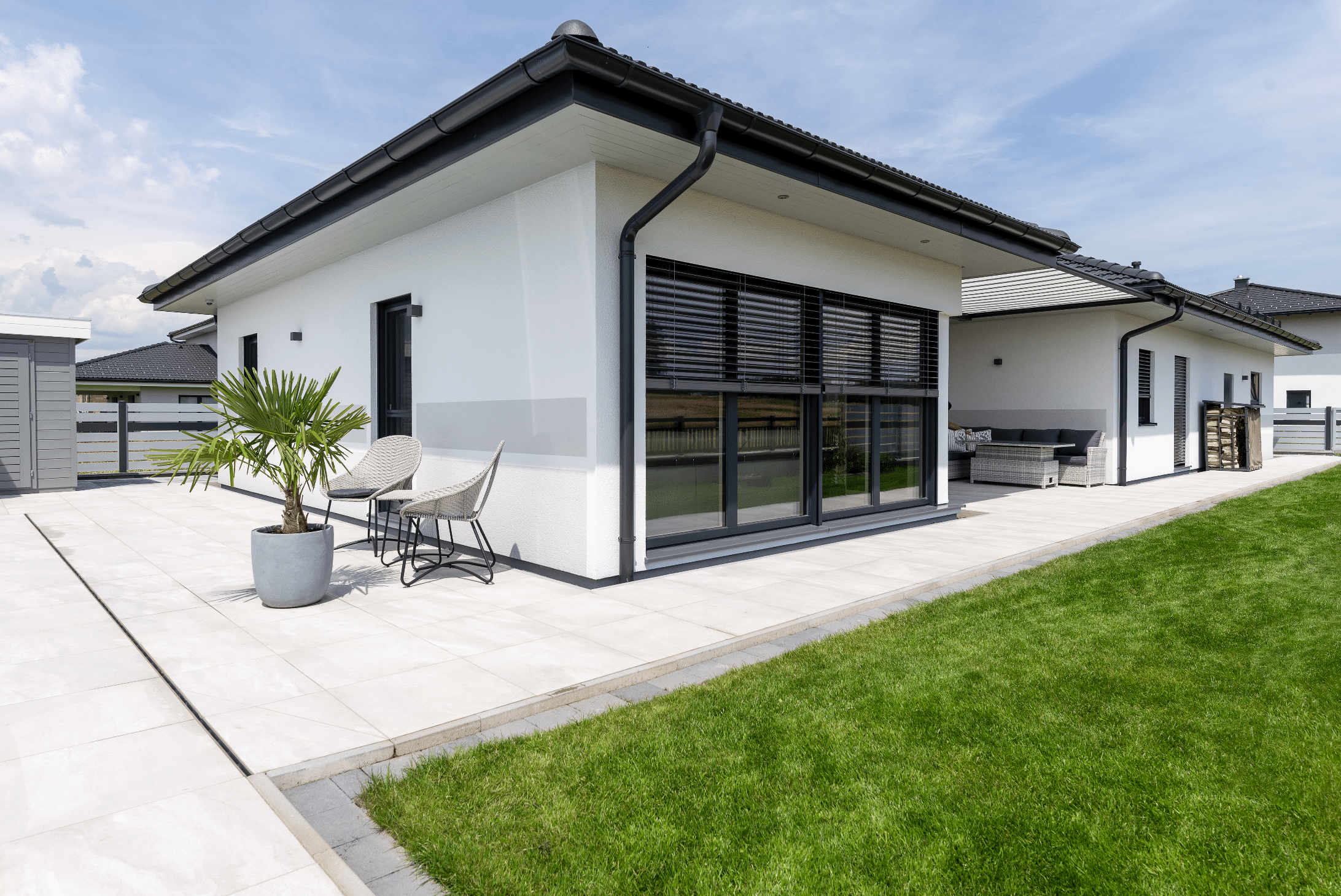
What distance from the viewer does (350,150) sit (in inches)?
437

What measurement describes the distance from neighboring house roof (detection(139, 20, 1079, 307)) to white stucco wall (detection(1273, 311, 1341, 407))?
23.3m

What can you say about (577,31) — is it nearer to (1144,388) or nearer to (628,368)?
(628,368)

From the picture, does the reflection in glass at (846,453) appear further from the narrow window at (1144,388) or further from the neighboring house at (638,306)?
the narrow window at (1144,388)

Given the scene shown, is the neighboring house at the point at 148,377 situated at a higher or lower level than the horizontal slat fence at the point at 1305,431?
higher

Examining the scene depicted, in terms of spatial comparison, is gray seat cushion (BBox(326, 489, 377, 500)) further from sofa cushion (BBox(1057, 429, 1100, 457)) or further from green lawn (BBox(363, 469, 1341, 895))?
sofa cushion (BBox(1057, 429, 1100, 457))

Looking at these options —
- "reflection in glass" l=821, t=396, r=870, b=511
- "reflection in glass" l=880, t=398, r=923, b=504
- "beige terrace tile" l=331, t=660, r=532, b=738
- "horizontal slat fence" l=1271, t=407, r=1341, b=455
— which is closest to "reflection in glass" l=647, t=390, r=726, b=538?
"reflection in glass" l=821, t=396, r=870, b=511

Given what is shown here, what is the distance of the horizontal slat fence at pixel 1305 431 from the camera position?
67.3 ft

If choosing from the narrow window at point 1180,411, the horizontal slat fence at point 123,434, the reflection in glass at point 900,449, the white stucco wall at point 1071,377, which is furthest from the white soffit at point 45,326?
the narrow window at point 1180,411

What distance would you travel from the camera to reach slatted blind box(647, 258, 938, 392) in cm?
561

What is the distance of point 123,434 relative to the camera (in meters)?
13.3

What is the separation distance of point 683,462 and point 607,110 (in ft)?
9.13

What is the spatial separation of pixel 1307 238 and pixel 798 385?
2331 centimetres

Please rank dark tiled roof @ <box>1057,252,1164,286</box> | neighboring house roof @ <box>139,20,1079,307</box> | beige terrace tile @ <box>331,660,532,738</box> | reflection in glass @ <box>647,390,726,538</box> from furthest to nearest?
dark tiled roof @ <box>1057,252,1164,286</box> → reflection in glass @ <box>647,390,726,538</box> → neighboring house roof @ <box>139,20,1079,307</box> → beige terrace tile @ <box>331,660,532,738</box>

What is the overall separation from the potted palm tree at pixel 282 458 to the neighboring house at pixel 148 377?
17841 millimetres
